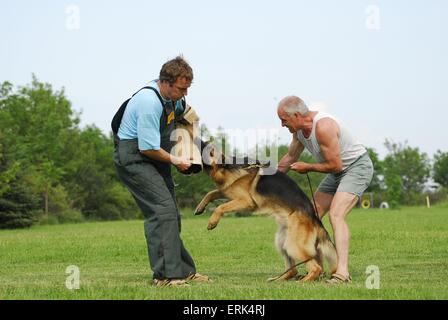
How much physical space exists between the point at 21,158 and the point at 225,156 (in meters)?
45.2

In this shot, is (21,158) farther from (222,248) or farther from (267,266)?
(267,266)

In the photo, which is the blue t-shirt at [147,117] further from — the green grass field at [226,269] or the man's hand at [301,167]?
the man's hand at [301,167]

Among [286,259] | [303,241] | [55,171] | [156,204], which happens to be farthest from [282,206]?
[55,171]

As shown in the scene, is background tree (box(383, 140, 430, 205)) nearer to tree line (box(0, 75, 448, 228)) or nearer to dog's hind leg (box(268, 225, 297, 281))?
tree line (box(0, 75, 448, 228))

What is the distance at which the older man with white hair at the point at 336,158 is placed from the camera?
8477mm

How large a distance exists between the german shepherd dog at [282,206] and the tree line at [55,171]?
114ft

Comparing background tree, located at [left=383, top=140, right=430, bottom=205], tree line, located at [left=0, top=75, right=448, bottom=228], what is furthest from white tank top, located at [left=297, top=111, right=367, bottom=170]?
background tree, located at [left=383, top=140, right=430, bottom=205]

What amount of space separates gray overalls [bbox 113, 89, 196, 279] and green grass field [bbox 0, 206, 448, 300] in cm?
34

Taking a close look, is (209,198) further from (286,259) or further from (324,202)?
(324,202)

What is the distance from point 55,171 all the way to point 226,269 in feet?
156

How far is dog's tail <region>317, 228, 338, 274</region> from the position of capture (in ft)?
29.1

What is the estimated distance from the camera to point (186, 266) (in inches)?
348

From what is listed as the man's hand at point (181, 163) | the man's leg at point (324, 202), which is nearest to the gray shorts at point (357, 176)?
the man's leg at point (324, 202)
